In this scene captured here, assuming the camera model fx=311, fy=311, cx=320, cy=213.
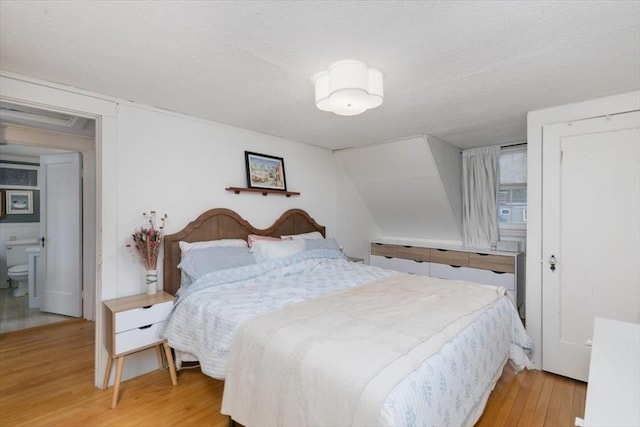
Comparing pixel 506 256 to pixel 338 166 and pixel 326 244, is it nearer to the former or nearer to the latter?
pixel 326 244

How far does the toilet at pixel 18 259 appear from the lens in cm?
470

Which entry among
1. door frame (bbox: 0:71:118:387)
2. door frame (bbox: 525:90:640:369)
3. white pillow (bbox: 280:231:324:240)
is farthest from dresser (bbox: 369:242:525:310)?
door frame (bbox: 0:71:118:387)

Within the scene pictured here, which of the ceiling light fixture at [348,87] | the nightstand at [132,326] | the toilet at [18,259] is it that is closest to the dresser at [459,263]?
the ceiling light fixture at [348,87]

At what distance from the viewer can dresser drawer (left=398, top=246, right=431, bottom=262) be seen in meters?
4.30

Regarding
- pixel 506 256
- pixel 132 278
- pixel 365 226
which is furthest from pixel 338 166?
pixel 132 278

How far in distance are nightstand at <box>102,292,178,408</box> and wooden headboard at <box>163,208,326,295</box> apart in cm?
32

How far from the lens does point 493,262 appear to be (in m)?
3.69

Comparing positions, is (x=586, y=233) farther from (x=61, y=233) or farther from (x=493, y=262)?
(x=61, y=233)

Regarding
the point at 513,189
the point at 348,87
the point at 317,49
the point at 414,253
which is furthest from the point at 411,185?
the point at 317,49

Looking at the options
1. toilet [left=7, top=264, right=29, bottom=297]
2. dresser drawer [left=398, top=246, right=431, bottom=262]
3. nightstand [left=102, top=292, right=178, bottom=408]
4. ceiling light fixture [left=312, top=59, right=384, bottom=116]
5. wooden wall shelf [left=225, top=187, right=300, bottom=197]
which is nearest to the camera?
ceiling light fixture [left=312, top=59, right=384, bottom=116]

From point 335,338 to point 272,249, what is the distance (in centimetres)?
166

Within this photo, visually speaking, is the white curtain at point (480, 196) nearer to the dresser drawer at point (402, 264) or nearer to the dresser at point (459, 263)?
the dresser at point (459, 263)

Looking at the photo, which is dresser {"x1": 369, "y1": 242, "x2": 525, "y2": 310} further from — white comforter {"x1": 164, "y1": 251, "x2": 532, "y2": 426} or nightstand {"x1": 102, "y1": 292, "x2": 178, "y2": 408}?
nightstand {"x1": 102, "y1": 292, "x2": 178, "y2": 408}

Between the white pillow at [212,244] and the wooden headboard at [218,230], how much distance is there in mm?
87
